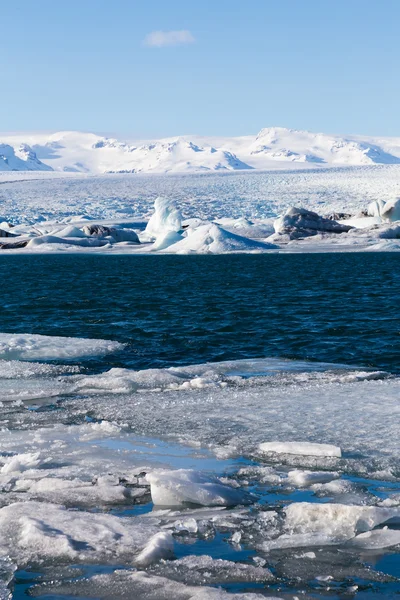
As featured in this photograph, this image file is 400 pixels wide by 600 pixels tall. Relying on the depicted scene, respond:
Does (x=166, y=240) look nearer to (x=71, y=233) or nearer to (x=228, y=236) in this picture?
(x=228, y=236)

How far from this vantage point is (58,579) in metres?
3.52

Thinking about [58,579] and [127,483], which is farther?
[127,483]

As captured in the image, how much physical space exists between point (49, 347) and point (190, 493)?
6288 mm

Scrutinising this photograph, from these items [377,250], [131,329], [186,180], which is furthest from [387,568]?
[186,180]

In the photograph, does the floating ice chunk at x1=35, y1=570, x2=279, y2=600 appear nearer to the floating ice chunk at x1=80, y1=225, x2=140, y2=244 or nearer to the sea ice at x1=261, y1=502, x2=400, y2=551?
the sea ice at x1=261, y1=502, x2=400, y2=551

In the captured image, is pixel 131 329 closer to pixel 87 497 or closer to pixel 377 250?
pixel 87 497

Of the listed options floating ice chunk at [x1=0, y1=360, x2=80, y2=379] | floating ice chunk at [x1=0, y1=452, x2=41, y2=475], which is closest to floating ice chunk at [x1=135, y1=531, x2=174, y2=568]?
floating ice chunk at [x1=0, y1=452, x2=41, y2=475]

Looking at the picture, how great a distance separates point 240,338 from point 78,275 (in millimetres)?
17847

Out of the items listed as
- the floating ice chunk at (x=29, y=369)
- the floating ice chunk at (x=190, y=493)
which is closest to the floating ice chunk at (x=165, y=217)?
the floating ice chunk at (x=29, y=369)

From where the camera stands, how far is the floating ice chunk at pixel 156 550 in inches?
145

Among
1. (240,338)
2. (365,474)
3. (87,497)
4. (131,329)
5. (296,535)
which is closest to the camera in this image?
(296,535)

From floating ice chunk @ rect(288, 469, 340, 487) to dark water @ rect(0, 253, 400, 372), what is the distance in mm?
4757

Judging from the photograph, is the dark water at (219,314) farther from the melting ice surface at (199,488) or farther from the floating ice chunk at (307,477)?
the floating ice chunk at (307,477)

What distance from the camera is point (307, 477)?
482 centimetres
